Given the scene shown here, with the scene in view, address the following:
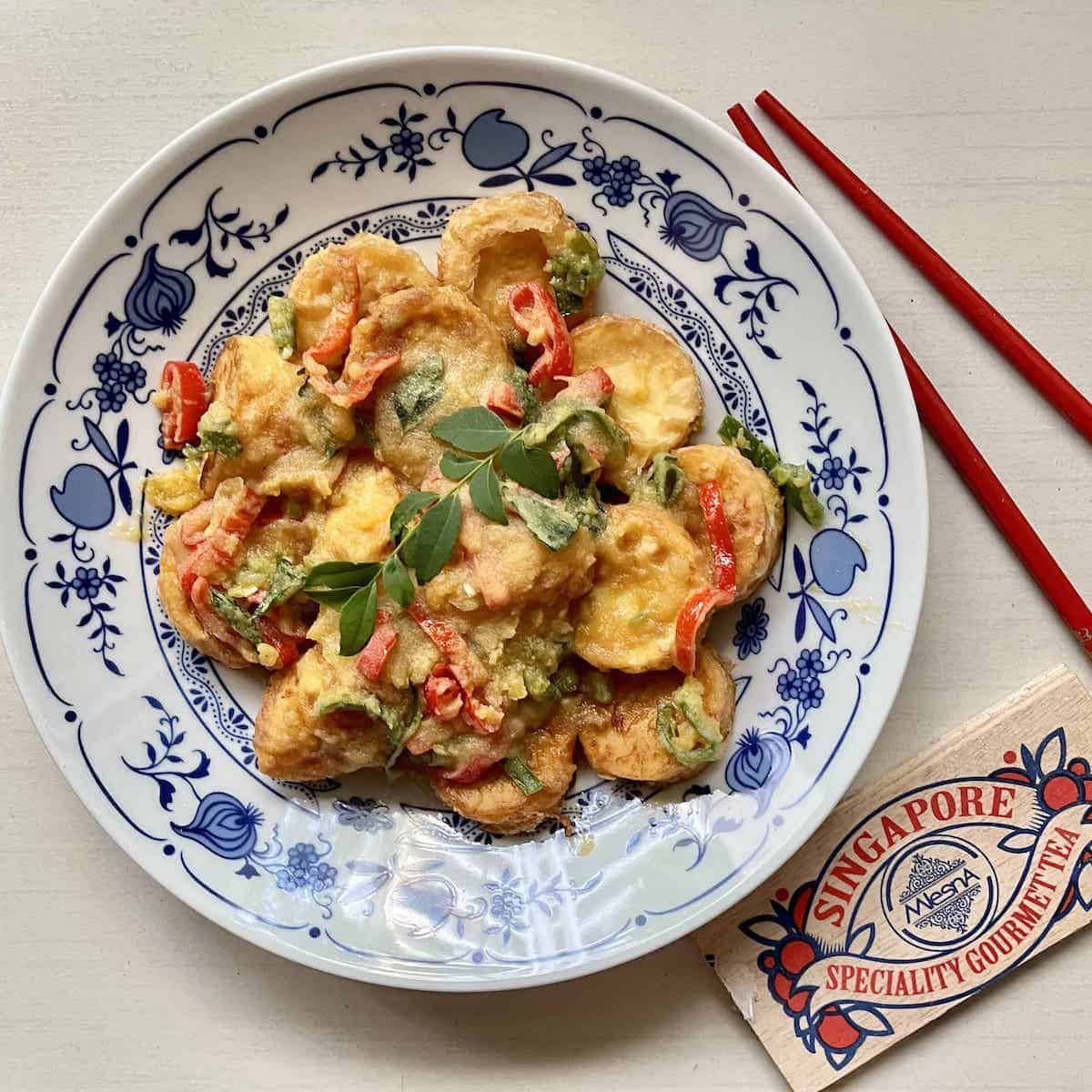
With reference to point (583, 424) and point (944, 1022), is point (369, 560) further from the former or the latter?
point (944, 1022)

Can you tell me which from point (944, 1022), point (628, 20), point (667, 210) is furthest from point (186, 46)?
point (944, 1022)

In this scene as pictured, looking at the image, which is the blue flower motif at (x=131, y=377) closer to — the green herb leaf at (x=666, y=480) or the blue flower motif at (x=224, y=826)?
the blue flower motif at (x=224, y=826)

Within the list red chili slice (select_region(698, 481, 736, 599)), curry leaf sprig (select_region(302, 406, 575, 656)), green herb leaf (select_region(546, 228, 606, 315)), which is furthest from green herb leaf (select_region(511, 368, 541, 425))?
red chili slice (select_region(698, 481, 736, 599))

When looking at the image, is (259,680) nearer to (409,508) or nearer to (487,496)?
(409,508)

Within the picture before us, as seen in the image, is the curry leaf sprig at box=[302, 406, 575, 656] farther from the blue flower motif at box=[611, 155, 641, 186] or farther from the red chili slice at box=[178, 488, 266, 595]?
the blue flower motif at box=[611, 155, 641, 186]

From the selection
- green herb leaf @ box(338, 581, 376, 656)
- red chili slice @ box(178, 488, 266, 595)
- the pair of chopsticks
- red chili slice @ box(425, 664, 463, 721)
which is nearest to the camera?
green herb leaf @ box(338, 581, 376, 656)

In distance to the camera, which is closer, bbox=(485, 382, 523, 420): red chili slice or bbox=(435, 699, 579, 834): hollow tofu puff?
bbox=(485, 382, 523, 420): red chili slice

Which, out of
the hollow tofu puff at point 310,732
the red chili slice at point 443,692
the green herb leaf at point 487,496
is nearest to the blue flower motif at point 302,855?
the hollow tofu puff at point 310,732
